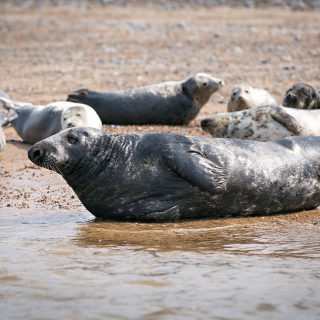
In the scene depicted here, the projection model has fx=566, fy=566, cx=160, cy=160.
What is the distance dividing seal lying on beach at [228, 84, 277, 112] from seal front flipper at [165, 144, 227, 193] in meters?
4.28

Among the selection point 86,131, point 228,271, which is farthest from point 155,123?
point 228,271

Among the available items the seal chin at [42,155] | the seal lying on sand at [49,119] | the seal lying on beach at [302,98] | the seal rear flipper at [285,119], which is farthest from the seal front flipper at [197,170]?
the seal lying on beach at [302,98]

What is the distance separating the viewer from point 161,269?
10.8 ft

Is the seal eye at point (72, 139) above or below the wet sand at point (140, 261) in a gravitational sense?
above

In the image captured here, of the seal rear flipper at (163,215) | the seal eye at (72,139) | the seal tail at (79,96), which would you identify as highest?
the seal tail at (79,96)

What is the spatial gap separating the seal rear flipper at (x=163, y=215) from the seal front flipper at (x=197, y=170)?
291 millimetres

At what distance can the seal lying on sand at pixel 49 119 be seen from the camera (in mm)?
7500

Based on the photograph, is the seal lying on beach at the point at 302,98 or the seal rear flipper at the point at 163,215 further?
the seal lying on beach at the point at 302,98

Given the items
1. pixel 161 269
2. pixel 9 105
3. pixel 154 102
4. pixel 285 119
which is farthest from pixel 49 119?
pixel 161 269

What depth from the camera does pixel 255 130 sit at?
6809 mm

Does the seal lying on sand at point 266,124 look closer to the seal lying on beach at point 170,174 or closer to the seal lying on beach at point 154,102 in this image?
the seal lying on beach at point 170,174

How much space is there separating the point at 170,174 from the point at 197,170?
24 cm

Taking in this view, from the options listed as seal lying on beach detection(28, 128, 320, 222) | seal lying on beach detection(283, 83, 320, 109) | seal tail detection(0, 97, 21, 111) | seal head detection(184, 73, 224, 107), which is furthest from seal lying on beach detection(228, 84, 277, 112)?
seal lying on beach detection(28, 128, 320, 222)

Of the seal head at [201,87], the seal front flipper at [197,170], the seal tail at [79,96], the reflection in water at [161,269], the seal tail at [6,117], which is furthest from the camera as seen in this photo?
the seal head at [201,87]
